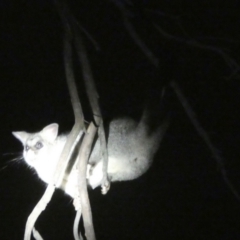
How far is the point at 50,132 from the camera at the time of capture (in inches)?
111

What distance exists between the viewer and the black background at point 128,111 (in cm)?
272

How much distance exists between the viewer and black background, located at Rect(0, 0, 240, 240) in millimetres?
2719

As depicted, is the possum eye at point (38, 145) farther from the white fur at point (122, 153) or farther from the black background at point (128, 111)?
the black background at point (128, 111)

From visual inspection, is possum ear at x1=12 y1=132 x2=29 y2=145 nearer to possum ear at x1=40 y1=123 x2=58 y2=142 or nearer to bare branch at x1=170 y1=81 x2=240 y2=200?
possum ear at x1=40 y1=123 x2=58 y2=142

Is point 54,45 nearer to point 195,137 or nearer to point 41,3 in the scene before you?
point 41,3

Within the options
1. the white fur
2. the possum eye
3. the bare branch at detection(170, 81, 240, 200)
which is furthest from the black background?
the bare branch at detection(170, 81, 240, 200)

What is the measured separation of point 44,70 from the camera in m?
2.93

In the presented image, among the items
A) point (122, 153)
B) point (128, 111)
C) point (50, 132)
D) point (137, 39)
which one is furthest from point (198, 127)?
point (50, 132)

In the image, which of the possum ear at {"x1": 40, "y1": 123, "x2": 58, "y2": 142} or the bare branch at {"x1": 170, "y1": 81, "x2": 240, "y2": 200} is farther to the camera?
the possum ear at {"x1": 40, "y1": 123, "x2": 58, "y2": 142}

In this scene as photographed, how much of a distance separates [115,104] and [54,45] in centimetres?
69

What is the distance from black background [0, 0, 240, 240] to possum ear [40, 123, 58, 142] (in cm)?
26

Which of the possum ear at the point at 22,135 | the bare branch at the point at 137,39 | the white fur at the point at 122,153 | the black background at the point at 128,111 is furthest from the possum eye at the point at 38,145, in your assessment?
the bare branch at the point at 137,39

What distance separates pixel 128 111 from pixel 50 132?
0.64 m

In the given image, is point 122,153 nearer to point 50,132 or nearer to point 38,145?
point 50,132
